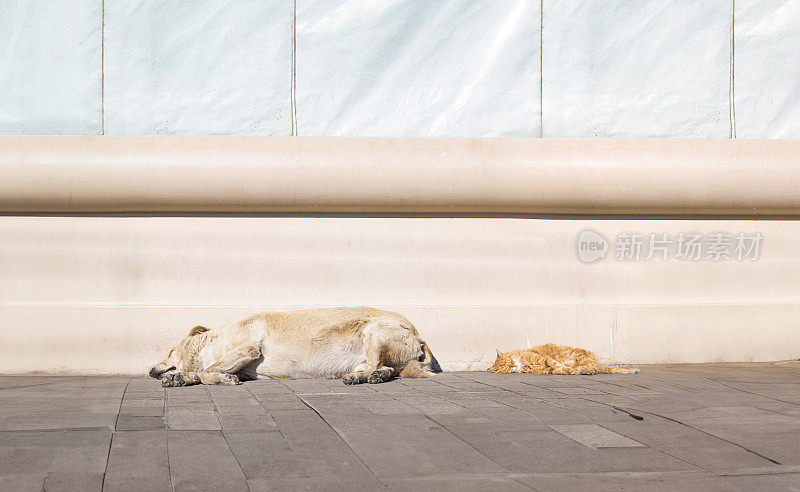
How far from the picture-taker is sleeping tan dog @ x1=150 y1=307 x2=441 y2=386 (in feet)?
26.8

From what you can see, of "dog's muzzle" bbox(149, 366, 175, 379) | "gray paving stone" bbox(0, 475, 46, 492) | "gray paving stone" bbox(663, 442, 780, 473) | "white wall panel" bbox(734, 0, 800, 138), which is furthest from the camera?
"white wall panel" bbox(734, 0, 800, 138)

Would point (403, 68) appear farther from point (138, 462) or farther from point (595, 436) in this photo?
point (138, 462)

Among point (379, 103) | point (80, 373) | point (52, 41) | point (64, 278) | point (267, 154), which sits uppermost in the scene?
point (52, 41)

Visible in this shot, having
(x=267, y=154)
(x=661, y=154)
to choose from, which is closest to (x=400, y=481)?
(x=267, y=154)

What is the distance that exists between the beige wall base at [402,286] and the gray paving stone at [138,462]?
3.72 meters

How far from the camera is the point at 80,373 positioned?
8617 mm

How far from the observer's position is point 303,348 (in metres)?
8.31

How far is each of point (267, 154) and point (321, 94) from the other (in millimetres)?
1140

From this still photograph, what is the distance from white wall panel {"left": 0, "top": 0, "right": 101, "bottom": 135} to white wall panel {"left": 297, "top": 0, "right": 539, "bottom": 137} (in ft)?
7.44

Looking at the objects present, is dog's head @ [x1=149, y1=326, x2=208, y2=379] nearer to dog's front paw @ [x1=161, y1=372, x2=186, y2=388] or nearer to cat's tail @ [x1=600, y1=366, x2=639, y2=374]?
dog's front paw @ [x1=161, y1=372, x2=186, y2=388]

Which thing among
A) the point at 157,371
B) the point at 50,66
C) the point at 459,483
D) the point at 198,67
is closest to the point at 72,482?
the point at 459,483

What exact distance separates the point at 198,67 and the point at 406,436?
18.7ft

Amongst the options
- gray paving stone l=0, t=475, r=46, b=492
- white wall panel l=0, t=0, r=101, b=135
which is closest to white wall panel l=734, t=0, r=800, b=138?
white wall panel l=0, t=0, r=101, b=135

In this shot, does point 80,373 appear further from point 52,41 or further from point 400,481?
point 400,481
